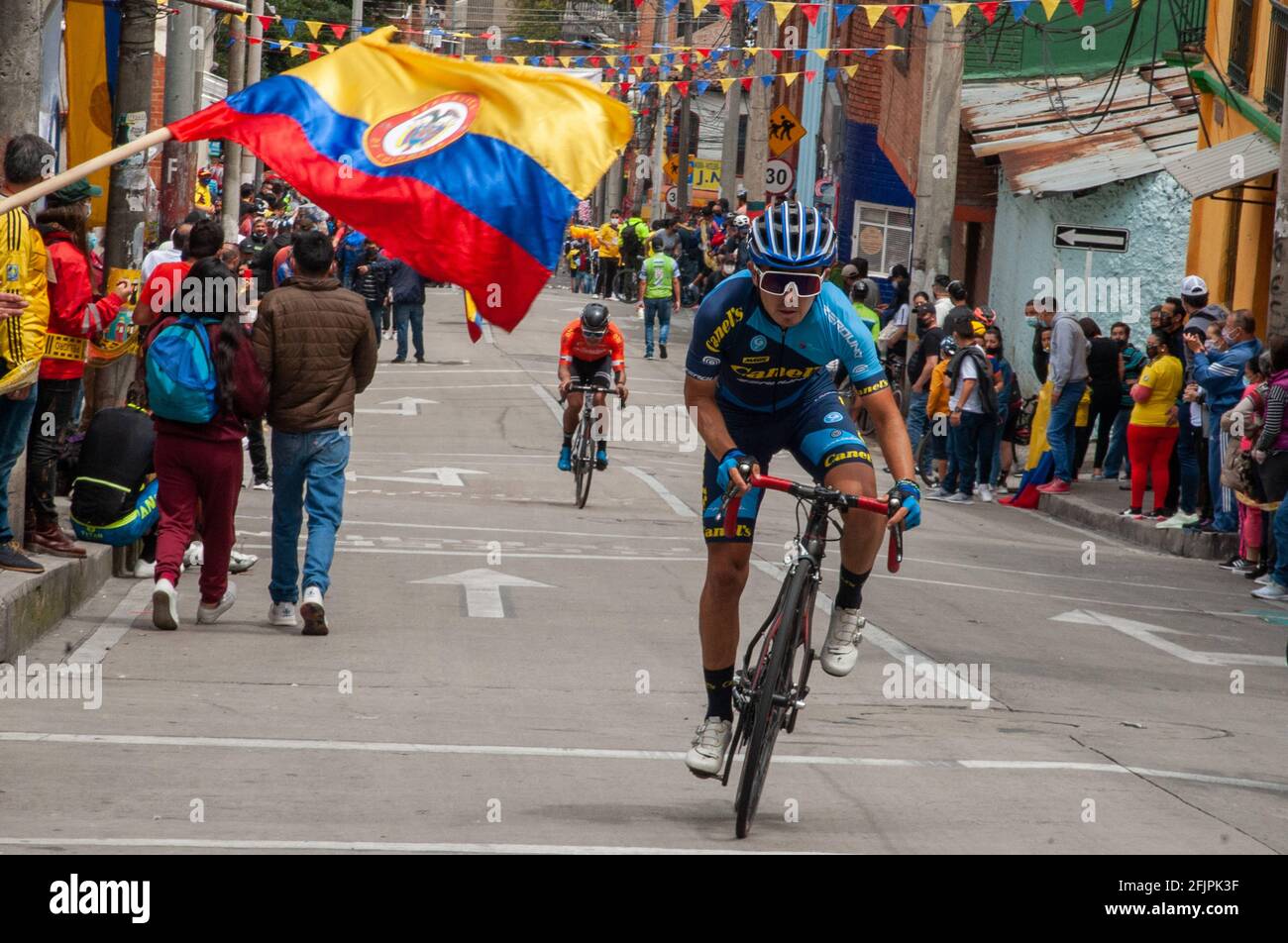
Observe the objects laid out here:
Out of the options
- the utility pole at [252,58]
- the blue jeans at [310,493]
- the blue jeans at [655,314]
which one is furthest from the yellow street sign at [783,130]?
the blue jeans at [310,493]

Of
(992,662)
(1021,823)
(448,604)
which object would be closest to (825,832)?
(1021,823)

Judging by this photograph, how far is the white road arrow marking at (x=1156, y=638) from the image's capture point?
12.4 meters

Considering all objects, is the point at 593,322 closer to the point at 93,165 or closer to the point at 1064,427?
the point at 1064,427

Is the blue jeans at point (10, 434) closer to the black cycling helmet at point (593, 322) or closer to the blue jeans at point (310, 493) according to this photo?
the blue jeans at point (310, 493)

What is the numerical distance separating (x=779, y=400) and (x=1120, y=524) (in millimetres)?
13650

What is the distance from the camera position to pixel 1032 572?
16.3m

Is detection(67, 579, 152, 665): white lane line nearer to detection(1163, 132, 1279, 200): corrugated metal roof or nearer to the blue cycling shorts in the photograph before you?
the blue cycling shorts

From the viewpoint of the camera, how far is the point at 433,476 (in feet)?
67.7

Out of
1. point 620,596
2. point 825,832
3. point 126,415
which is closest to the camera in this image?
point 825,832

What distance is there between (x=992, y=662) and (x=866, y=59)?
34.3m

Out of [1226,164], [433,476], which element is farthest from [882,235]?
[433,476]

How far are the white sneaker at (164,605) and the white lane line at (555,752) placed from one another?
2.51 meters

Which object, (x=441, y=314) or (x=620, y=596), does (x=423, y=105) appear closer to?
(x=620, y=596)
